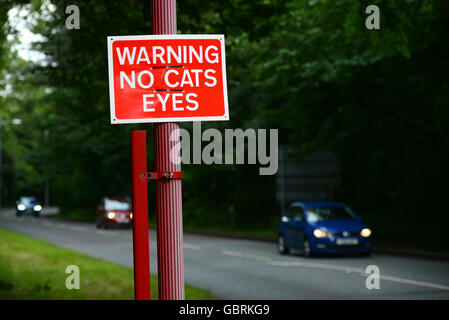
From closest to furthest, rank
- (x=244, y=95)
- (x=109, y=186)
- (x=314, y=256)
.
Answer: (x=314, y=256) < (x=244, y=95) < (x=109, y=186)

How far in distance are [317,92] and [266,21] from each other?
9277 millimetres

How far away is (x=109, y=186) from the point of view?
51.7 metres

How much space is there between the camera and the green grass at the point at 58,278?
414 inches

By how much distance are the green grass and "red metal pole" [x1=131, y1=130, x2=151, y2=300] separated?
617 centimetres

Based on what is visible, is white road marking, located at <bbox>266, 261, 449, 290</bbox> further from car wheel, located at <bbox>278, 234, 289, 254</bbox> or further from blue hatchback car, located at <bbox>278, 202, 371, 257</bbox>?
car wheel, located at <bbox>278, 234, 289, 254</bbox>

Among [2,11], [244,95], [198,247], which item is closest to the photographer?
[2,11]

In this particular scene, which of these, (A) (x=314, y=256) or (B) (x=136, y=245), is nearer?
(B) (x=136, y=245)

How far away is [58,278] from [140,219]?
9.23 meters

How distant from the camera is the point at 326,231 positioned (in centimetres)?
1834

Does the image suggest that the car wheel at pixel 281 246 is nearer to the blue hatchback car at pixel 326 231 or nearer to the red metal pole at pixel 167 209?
the blue hatchback car at pixel 326 231

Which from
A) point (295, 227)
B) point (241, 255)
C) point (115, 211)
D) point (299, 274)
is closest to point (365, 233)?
point (295, 227)

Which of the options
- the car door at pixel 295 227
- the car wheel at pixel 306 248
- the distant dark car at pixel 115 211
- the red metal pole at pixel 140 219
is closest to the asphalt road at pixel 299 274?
the car wheel at pixel 306 248

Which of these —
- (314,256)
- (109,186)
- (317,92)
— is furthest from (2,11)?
(109,186)
